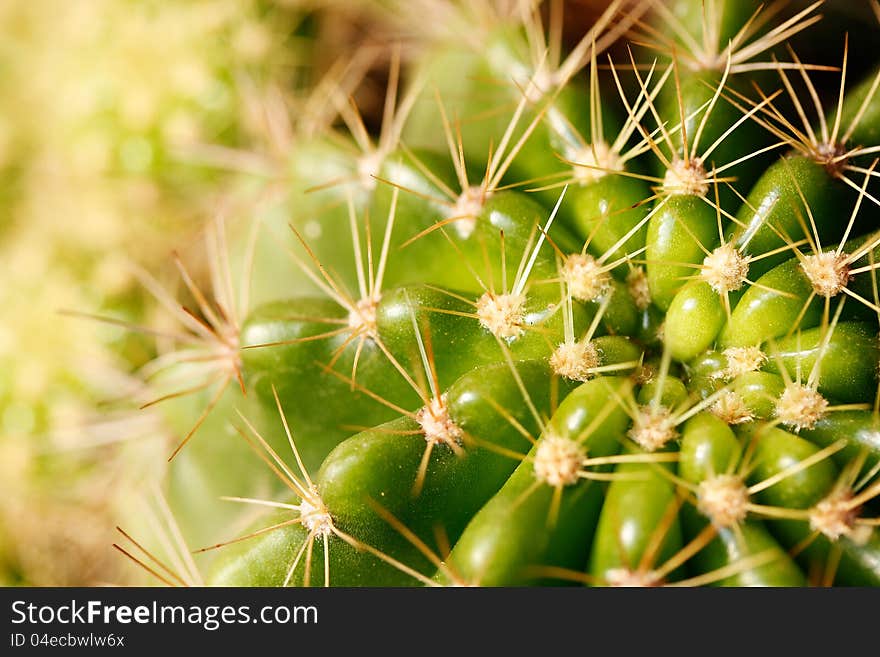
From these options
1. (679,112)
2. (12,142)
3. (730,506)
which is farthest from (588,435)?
(12,142)

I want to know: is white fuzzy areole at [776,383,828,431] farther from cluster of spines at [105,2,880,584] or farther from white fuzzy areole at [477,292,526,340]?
white fuzzy areole at [477,292,526,340]

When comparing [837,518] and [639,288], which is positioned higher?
[639,288]

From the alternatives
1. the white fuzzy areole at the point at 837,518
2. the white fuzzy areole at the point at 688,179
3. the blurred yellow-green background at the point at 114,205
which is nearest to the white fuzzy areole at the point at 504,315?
the white fuzzy areole at the point at 688,179

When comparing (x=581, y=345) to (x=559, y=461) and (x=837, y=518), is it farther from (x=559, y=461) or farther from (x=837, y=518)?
(x=837, y=518)

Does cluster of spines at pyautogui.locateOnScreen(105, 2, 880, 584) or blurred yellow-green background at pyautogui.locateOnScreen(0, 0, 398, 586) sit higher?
blurred yellow-green background at pyautogui.locateOnScreen(0, 0, 398, 586)

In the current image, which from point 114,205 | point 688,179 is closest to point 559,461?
point 688,179

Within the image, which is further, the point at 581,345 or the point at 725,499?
the point at 581,345

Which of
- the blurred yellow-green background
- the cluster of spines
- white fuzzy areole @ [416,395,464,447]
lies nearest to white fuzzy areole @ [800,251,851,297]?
the cluster of spines

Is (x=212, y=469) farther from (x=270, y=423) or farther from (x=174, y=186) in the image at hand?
(x=174, y=186)

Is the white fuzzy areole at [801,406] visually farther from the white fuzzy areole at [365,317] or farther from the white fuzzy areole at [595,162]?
the white fuzzy areole at [365,317]
